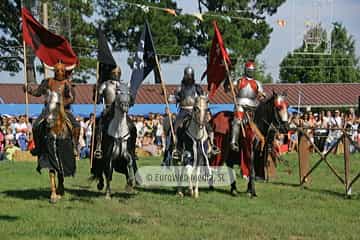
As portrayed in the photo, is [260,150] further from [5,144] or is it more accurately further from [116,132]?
[5,144]

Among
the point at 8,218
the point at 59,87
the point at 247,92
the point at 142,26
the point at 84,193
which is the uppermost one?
the point at 142,26

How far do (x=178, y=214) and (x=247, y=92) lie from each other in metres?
3.85

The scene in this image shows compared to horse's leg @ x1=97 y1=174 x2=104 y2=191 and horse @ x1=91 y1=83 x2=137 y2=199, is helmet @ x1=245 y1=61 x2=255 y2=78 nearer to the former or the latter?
horse @ x1=91 y1=83 x2=137 y2=199

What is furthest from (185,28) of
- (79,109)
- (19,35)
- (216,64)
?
(216,64)

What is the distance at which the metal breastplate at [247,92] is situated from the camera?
556 inches

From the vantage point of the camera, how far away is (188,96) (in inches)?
549

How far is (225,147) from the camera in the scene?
14219 mm

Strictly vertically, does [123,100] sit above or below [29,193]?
above

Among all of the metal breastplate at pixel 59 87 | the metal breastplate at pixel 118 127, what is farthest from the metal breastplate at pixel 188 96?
the metal breastplate at pixel 59 87

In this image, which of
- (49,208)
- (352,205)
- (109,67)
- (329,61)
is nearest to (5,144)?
(109,67)

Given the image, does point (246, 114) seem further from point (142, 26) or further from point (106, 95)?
point (142, 26)

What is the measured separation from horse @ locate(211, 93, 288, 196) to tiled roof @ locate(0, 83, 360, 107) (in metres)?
26.3

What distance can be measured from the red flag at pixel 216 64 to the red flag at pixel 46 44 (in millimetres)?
2954

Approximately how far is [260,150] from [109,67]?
3491 millimetres
